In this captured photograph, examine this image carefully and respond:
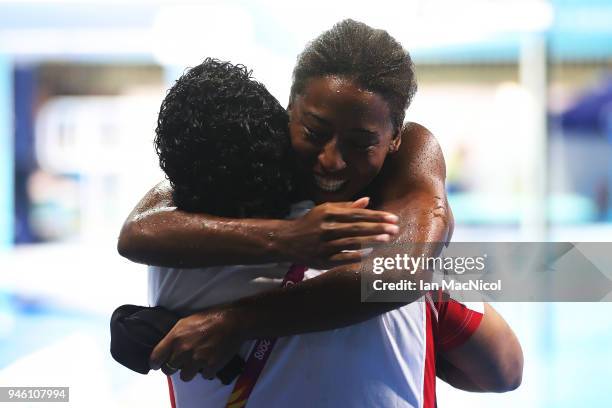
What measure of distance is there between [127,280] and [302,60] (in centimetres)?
606

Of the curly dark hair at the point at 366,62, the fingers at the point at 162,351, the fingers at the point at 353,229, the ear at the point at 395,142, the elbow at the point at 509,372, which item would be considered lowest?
the elbow at the point at 509,372

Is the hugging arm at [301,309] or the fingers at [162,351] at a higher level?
the hugging arm at [301,309]

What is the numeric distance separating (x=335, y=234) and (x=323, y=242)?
16 mm

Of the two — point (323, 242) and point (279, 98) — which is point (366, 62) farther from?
point (279, 98)

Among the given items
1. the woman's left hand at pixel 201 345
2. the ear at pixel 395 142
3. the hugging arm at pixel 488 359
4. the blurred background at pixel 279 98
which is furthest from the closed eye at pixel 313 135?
the blurred background at pixel 279 98

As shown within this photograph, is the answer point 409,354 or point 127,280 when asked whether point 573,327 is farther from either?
point 409,354

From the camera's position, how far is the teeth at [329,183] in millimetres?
955

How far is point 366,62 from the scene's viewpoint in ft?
3.07

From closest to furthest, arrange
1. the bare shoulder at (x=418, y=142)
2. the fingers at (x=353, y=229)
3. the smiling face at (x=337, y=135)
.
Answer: the fingers at (x=353, y=229) → the smiling face at (x=337, y=135) → the bare shoulder at (x=418, y=142)

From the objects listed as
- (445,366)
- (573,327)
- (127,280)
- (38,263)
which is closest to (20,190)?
(38,263)

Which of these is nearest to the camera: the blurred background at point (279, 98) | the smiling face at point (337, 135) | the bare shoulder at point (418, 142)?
the smiling face at point (337, 135)

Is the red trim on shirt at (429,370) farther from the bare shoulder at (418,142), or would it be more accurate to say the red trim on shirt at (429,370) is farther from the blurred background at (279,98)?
the blurred background at (279,98)

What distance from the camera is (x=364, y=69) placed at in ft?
3.05

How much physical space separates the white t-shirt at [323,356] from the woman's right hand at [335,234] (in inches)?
2.6
